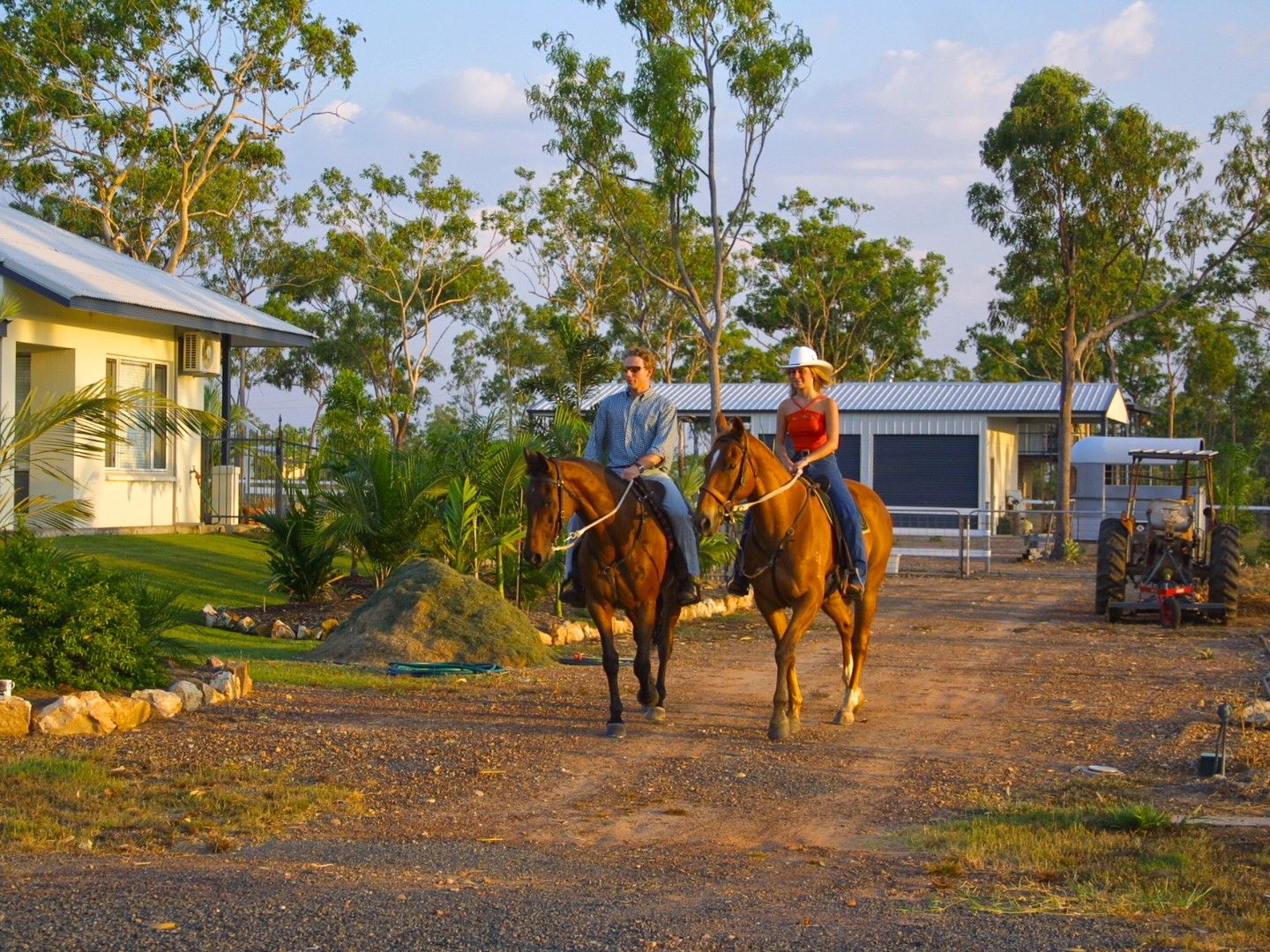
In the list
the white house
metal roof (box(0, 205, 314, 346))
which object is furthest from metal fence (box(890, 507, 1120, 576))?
the white house

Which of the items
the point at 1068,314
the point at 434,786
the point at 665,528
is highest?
the point at 1068,314

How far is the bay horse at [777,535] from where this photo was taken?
355 inches

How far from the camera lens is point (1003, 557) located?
105 ft

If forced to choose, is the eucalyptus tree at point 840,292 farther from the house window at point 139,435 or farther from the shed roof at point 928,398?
the house window at point 139,435

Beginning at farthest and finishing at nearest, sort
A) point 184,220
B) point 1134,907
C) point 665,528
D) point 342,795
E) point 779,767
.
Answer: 1. point 184,220
2. point 665,528
3. point 779,767
4. point 342,795
5. point 1134,907

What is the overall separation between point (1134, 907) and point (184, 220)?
3494 centimetres

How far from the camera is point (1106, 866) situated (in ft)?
20.1

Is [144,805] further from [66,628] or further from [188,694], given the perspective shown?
[66,628]

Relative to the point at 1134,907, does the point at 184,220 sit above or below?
above

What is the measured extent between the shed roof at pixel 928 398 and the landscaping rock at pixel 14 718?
3022cm

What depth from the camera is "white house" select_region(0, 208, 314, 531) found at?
19344 mm

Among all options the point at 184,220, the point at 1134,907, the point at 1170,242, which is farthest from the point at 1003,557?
the point at 1134,907

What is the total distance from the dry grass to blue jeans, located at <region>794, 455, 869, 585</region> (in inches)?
160

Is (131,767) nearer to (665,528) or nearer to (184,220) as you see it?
(665,528)
